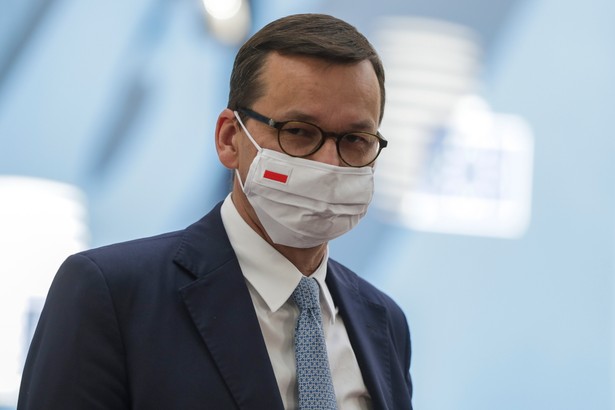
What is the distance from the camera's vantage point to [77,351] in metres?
1.38

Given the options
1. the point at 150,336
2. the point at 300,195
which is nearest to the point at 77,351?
the point at 150,336

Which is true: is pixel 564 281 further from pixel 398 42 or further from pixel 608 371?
pixel 398 42

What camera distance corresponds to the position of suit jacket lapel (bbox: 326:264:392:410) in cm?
170

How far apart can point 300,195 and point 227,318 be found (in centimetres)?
28

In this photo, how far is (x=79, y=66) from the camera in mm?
2609

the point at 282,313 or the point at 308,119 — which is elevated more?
the point at 308,119

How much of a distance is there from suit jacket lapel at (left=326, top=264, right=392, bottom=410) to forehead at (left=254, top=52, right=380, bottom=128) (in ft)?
1.32

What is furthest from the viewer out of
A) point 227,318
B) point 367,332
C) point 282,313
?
point 367,332

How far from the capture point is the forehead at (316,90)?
157 centimetres

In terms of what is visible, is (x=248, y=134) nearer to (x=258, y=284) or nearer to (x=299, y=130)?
(x=299, y=130)

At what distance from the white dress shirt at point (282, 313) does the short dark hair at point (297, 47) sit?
240 mm

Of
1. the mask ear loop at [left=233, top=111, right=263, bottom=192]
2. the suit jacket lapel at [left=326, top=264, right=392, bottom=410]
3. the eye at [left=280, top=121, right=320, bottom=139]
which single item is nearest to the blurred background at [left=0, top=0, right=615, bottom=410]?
the suit jacket lapel at [left=326, top=264, right=392, bottom=410]

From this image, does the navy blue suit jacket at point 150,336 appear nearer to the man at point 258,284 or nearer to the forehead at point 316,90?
the man at point 258,284

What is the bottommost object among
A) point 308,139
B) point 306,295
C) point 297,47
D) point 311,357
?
point 311,357
